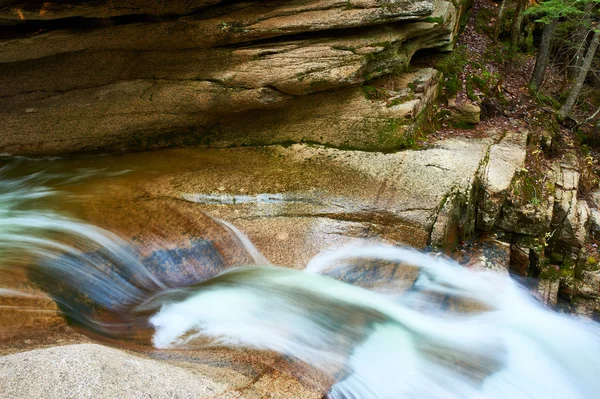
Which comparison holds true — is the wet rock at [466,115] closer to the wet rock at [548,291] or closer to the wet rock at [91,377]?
the wet rock at [548,291]

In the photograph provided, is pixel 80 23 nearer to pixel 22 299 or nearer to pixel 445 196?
pixel 22 299

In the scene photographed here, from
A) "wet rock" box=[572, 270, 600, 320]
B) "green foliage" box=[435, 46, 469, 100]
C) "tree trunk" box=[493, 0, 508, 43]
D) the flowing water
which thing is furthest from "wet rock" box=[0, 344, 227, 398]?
"tree trunk" box=[493, 0, 508, 43]

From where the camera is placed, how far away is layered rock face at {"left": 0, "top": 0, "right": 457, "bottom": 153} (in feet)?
27.1

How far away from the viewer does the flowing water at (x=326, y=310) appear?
4750mm

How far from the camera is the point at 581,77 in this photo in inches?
404

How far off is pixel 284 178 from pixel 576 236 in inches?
231

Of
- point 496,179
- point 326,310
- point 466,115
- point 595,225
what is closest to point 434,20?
point 466,115

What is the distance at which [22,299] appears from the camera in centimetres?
471

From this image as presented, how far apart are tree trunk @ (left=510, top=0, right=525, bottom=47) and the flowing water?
10.2 meters

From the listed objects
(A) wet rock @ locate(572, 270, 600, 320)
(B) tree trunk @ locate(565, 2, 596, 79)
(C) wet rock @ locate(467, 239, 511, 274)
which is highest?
(B) tree trunk @ locate(565, 2, 596, 79)

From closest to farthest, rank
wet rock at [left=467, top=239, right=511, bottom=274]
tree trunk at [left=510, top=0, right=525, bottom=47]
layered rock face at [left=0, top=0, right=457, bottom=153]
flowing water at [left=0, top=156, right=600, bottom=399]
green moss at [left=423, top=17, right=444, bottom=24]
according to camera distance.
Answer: flowing water at [left=0, top=156, right=600, bottom=399] → wet rock at [left=467, top=239, right=511, bottom=274] → layered rock face at [left=0, top=0, right=457, bottom=153] → green moss at [left=423, top=17, right=444, bottom=24] → tree trunk at [left=510, top=0, right=525, bottom=47]

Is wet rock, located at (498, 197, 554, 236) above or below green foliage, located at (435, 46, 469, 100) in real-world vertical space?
below

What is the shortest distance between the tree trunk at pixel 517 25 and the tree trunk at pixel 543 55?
1769 millimetres

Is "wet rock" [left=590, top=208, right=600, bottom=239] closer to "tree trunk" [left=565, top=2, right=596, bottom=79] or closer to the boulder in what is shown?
"tree trunk" [left=565, top=2, right=596, bottom=79]
